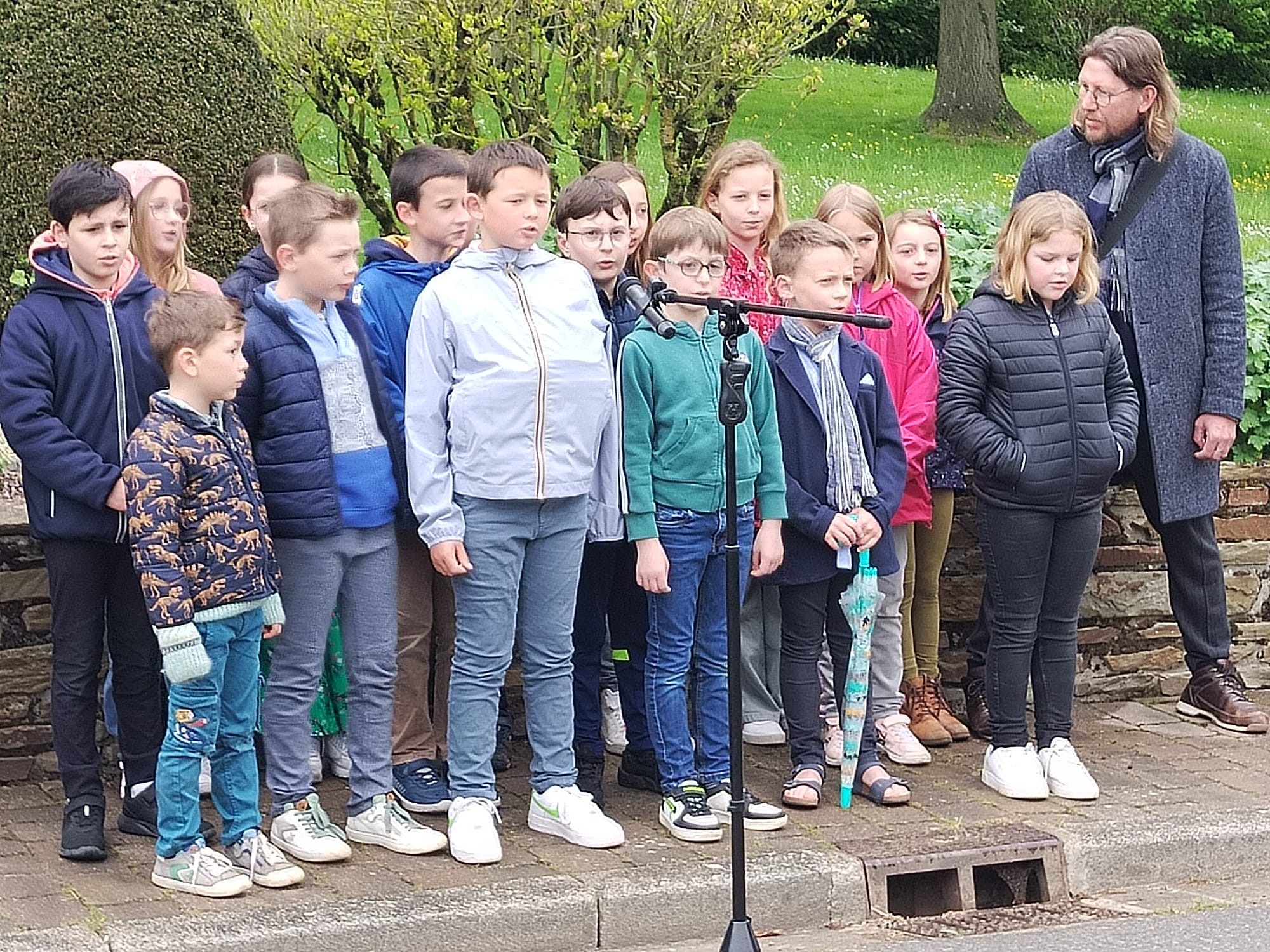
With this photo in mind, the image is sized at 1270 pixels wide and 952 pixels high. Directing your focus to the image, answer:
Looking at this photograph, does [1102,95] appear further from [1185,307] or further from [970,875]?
[970,875]

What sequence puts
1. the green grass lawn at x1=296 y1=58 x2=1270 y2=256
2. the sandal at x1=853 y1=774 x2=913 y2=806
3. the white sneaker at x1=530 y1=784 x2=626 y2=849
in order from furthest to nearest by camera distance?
the green grass lawn at x1=296 y1=58 x2=1270 y2=256
the sandal at x1=853 y1=774 x2=913 y2=806
the white sneaker at x1=530 y1=784 x2=626 y2=849

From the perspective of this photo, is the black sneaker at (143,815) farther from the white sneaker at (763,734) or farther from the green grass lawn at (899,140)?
the green grass lawn at (899,140)

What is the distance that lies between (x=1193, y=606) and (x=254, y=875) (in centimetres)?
370

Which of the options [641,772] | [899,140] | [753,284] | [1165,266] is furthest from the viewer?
[899,140]

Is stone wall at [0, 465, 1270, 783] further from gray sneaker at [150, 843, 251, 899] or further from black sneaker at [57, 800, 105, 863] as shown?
black sneaker at [57, 800, 105, 863]

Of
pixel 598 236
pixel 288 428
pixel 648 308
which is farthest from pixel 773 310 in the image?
pixel 288 428

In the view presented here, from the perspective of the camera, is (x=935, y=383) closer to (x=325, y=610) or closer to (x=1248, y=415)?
(x=1248, y=415)

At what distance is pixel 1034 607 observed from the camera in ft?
19.8

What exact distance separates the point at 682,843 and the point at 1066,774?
56.5 inches

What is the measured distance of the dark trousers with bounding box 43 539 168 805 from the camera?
5176 millimetres

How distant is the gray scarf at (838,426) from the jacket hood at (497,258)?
3.13 ft

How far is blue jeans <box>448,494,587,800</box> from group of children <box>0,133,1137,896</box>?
0.01 meters

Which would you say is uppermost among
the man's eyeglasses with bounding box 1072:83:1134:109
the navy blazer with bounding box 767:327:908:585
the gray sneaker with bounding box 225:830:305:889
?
the man's eyeglasses with bounding box 1072:83:1134:109

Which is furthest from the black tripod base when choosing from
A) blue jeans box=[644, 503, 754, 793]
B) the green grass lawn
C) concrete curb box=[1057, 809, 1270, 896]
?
the green grass lawn
